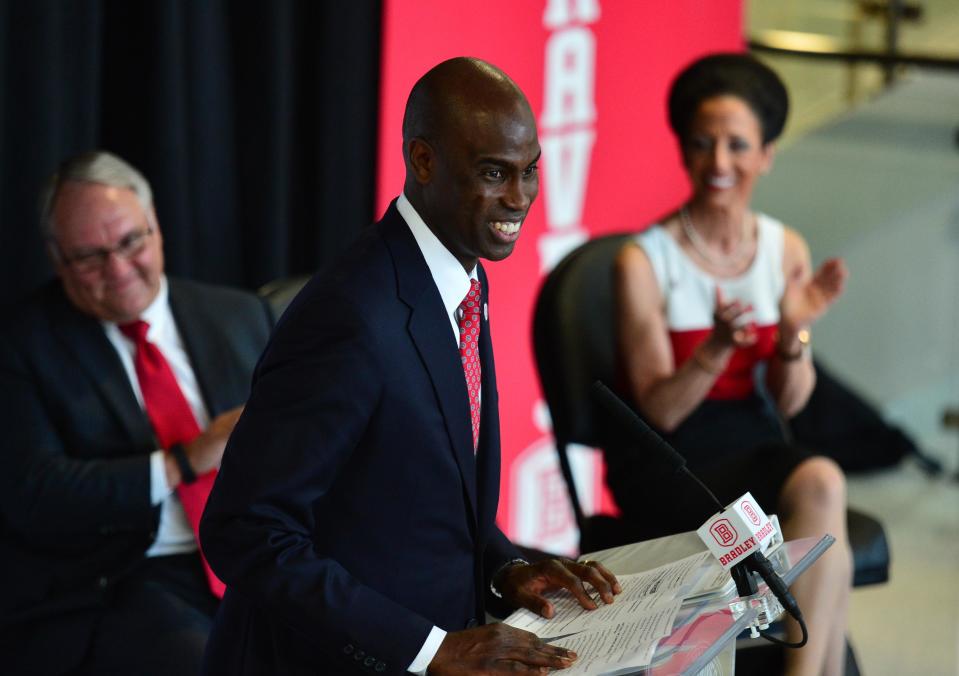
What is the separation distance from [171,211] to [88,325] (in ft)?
2.30

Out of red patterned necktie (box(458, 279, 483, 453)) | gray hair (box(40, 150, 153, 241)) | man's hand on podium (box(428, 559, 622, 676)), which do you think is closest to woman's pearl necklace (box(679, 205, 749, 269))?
gray hair (box(40, 150, 153, 241))

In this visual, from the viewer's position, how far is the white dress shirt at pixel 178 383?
85.3 inches

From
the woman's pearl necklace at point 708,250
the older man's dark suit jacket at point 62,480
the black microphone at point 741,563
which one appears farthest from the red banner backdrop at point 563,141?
the black microphone at point 741,563

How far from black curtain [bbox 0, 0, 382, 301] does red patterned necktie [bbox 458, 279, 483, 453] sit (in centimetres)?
152

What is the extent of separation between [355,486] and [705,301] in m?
1.50

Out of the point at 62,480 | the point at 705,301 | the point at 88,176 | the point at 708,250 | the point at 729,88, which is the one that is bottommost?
the point at 62,480

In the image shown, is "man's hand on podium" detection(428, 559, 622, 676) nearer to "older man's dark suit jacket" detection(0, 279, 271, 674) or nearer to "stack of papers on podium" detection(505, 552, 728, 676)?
"stack of papers on podium" detection(505, 552, 728, 676)

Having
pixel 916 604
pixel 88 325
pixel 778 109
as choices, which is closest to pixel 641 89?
pixel 778 109

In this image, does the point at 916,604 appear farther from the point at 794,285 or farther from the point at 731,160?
the point at 731,160

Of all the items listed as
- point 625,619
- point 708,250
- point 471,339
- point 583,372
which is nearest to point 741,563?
point 625,619

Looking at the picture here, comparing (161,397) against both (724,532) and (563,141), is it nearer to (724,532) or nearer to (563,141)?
(724,532)

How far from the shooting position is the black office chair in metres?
2.49

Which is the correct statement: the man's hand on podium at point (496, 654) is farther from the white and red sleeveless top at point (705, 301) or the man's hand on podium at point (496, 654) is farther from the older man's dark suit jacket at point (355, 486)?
the white and red sleeveless top at point (705, 301)

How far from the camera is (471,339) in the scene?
61.1 inches
